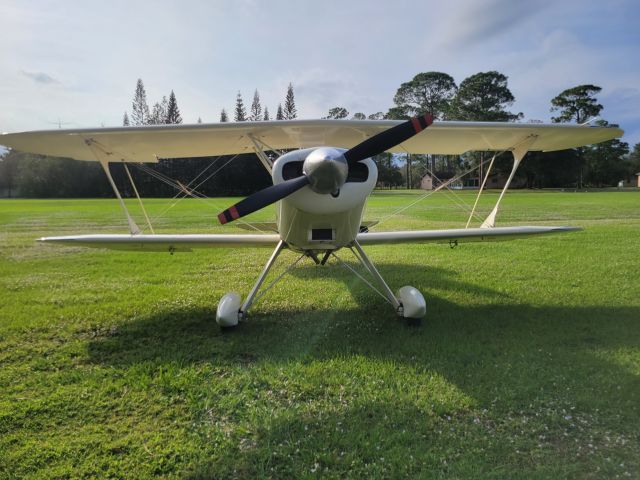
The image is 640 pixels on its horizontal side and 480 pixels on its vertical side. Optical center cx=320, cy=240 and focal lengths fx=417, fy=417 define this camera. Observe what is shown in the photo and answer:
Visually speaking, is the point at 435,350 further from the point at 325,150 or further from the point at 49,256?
the point at 49,256

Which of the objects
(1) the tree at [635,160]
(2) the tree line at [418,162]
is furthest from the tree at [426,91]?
(1) the tree at [635,160]

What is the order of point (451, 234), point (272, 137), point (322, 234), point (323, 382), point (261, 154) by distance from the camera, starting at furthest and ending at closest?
point (451, 234) < point (272, 137) < point (261, 154) < point (322, 234) < point (323, 382)

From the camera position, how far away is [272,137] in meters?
6.03

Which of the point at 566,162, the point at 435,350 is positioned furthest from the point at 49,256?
the point at 566,162

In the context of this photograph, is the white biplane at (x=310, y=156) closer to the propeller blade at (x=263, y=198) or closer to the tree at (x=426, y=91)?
the propeller blade at (x=263, y=198)

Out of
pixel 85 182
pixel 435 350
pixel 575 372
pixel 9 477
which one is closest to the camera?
pixel 9 477

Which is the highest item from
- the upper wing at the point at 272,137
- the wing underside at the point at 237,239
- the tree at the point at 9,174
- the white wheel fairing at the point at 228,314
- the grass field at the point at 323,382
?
the tree at the point at 9,174

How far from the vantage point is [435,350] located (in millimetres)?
4332

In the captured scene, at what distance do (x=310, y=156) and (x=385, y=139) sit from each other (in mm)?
804

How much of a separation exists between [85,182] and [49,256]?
6703cm

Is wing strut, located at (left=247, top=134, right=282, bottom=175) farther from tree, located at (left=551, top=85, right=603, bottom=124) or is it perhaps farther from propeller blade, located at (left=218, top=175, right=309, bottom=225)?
tree, located at (left=551, top=85, right=603, bottom=124)

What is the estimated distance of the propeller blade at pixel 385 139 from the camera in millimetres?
4098

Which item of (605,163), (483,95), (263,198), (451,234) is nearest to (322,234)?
(263,198)

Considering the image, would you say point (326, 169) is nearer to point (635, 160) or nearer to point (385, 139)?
point (385, 139)
